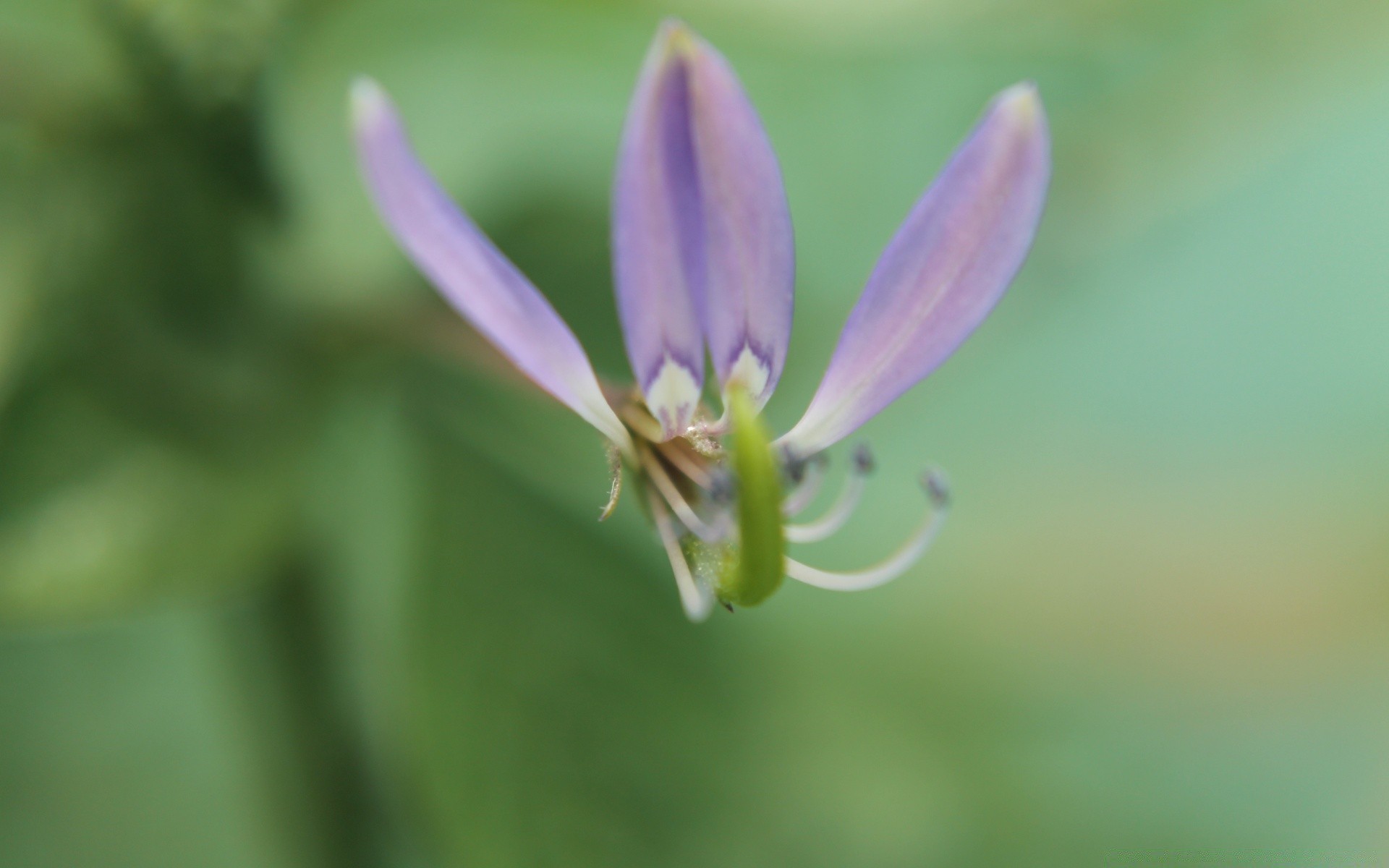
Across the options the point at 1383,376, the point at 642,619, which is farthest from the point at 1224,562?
the point at 642,619

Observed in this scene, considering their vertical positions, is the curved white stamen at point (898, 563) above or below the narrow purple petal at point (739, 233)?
below

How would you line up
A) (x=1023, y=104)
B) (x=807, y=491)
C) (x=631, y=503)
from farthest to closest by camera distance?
(x=631, y=503) → (x=807, y=491) → (x=1023, y=104)

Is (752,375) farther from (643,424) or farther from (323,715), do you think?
(323,715)

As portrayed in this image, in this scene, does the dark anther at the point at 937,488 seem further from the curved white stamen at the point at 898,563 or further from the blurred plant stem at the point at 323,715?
the blurred plant stem at the point at 323,715

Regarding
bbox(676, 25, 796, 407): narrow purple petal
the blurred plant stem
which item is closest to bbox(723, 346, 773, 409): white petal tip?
bbox(676, 25, 796, 407): narrow purple petal

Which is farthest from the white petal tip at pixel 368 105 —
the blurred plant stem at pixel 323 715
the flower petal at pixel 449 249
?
the blurred plant stem at pixel 323 715

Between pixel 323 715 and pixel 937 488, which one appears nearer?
pixel 937 488

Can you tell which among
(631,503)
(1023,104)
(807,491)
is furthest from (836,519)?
(631,503)
